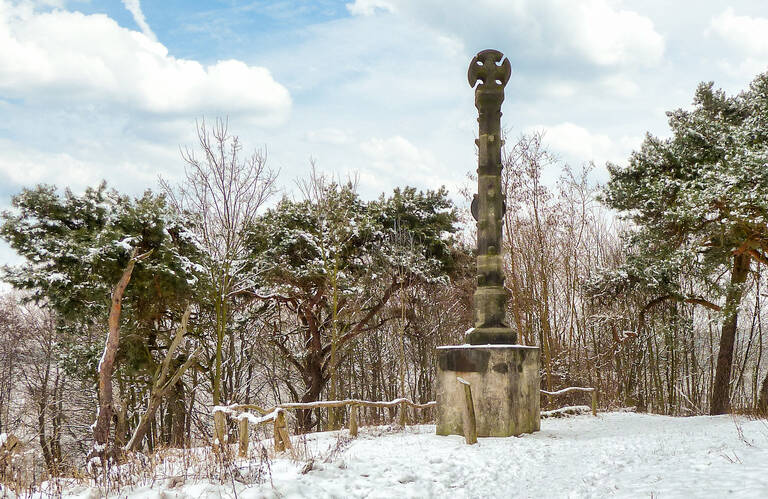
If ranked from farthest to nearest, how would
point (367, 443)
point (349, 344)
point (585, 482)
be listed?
point (349, 344), point (367, 443), point (585, 482)

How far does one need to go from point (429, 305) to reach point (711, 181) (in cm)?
1234

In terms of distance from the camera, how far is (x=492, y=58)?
1241 cm

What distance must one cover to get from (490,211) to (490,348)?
2813mm

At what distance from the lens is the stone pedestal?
33.7 ft

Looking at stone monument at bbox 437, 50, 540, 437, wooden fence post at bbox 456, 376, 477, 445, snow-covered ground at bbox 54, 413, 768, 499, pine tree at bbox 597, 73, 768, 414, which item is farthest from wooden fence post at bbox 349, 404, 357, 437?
pine tree at bbox 597, 73, 768, 414

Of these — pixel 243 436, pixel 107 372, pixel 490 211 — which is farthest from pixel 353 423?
pixel 107 372

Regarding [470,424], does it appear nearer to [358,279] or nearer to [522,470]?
[522,470]

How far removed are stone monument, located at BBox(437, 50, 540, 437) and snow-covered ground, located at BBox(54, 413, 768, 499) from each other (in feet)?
2.45

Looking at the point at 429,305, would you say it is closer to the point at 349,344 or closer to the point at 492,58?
the point at 349,344

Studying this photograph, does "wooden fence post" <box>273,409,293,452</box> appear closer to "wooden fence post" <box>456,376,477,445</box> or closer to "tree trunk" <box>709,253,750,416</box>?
"wooden fence post" <box>456,376,477,445</box>

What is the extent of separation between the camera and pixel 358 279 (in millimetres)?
20047

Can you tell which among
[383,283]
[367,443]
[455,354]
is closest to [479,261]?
[455,354]

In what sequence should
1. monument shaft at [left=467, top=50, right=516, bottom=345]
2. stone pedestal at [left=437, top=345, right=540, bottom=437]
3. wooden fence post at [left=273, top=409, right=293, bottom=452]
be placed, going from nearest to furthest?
wooden fence post at [left=273, top=409, right=293, bottom=452], stone pedestal at [left=437, top=345, right=540, bottom=437], monument shaft at [left=467, top=50, right=516, bottom=345]

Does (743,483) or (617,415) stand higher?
(743,483)
